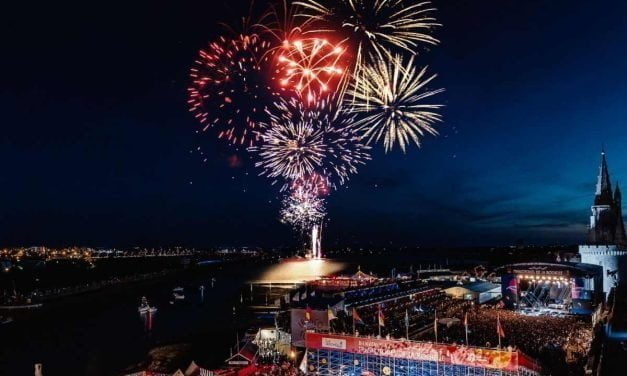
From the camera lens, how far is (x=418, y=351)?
21.2m

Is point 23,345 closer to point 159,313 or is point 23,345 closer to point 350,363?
point 159,313

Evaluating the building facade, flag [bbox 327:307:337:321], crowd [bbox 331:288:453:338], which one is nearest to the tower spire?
the building facade

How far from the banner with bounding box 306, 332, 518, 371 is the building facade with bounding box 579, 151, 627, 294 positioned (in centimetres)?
3757

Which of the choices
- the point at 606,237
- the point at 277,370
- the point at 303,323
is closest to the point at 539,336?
the point at 303,323

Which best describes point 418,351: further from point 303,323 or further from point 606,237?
point 606,237

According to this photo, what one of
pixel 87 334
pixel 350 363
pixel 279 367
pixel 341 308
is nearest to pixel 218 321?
pixel 87 334

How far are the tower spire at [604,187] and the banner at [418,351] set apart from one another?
4820cm

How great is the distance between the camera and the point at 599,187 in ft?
197

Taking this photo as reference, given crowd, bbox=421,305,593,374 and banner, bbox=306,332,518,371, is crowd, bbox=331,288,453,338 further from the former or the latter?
crowd, bbox=421,305,593,374

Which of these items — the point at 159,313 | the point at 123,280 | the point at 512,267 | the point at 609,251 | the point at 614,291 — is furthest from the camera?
the point at 123,280

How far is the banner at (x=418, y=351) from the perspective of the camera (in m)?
19.4

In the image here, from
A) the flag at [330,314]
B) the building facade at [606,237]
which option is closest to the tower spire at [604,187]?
the building facade at [606,237]

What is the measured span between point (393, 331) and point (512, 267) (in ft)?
69.3

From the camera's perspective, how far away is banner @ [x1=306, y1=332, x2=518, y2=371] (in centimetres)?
1944
